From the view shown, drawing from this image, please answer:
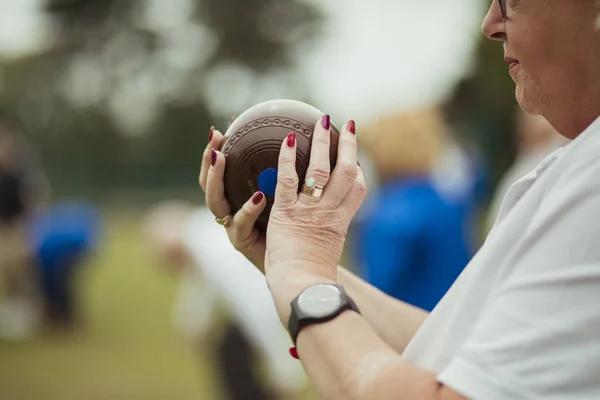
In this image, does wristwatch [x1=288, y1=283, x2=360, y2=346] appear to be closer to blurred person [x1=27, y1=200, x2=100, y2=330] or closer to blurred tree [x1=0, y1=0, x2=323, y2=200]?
blurred person [x1=27, y1=200, x2=100, y2=330]

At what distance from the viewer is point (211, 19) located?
5009cm

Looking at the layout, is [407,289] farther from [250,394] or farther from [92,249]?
[92,249]

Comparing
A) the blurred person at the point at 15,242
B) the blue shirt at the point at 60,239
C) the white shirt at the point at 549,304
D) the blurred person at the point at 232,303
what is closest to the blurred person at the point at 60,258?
the blue shirt at the point at 60,239

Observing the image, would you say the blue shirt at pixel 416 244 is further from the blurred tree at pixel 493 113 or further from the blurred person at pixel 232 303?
the blurred tree at pixel 493 113

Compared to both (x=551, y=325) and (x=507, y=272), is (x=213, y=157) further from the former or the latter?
(x=551, y=325)

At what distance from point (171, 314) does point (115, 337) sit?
1.45m

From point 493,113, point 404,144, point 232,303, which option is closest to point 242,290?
point 232,303

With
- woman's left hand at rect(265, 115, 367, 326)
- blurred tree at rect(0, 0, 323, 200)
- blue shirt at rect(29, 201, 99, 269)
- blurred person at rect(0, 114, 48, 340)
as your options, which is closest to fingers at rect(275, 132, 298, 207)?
woman's left hand at rect(265, 115, 367, 326)

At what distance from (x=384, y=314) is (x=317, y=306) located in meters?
0.60

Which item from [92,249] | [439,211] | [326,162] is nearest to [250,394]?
[439,211]

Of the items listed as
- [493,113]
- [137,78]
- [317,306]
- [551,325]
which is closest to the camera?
[551,325]

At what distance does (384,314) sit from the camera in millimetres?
2031

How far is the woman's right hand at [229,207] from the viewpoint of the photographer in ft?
6.06

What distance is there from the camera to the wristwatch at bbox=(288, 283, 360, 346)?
4.81 feet
